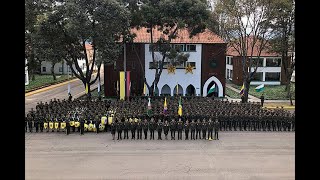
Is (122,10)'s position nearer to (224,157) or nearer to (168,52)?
(168,52)

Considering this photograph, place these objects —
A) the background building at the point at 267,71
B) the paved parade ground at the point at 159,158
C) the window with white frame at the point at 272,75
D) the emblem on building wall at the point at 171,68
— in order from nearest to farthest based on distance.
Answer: the paved parade ground at the point at 159,158, the emblem on building wall at the point at 171,68, the background building at the point at 267,71, the window with white frame at the point at 272,75

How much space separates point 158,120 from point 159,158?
652cm

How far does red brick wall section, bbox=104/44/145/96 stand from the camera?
3369 cm

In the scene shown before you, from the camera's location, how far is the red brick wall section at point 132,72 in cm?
3369

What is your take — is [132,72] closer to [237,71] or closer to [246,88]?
[246,88]

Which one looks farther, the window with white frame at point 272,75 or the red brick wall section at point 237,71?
the window with white frame at point 272,75

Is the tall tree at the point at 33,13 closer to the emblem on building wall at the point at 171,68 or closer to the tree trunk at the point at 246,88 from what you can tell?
the emblem on building wall at the point at 171,68

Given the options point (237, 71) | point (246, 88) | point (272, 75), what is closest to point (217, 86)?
point (246, 88)

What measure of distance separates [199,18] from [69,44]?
11.0m

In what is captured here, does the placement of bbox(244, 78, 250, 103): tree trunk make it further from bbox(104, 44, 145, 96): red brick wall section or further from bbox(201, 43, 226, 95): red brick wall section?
bbox(104, 44, 145, 96): red brick wall section

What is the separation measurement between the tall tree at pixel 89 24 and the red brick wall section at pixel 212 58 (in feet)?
31.1

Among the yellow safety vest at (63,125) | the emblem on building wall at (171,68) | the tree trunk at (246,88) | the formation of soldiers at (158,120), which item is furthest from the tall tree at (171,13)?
the yellow safety vest at (63,125)

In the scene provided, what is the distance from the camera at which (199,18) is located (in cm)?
2734
